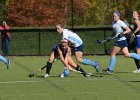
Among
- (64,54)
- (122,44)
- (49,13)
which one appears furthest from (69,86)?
(49,13)

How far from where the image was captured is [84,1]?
40719mm

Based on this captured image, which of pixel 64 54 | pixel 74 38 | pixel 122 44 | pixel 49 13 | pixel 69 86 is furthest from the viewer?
pixel 49 13

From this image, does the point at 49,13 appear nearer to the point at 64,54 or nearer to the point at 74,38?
the point at 74,38

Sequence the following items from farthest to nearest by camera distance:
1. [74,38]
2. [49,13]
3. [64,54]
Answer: [49,13] → [74,38] → [64,54]

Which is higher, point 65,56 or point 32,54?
point 65,56

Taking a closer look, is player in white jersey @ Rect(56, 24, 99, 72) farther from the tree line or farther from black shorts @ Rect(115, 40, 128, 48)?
the tree line

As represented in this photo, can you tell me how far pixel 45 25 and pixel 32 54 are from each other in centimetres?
684

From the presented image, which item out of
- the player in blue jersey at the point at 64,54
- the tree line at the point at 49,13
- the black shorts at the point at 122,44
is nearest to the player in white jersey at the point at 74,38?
the player in blue jersey at the point at 64,54

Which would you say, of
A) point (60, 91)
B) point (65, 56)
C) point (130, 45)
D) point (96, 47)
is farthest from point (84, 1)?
point (60, 91)

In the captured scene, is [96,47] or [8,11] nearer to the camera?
[96,47]

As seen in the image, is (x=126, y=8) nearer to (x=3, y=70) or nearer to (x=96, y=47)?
(x=96, y=47)

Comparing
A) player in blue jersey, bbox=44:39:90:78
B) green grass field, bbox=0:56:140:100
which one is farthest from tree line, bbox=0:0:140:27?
player in blue jersey, bbox=44:39:90:78

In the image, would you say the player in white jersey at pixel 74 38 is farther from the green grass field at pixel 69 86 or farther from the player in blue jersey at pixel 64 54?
the green grass field at pixel 69 86

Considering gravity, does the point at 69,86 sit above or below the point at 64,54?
below
